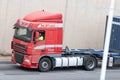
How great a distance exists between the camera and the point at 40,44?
22.6 metres

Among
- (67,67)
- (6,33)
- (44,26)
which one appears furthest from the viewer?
(6,33)

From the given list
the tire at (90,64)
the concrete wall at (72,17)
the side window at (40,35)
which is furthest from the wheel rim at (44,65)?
the concrete wall at (72,17)

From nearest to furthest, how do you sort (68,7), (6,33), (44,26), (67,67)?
(44,26) → (67,67) → (6,33) → (68,7)

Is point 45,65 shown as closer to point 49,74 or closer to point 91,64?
point 49,74

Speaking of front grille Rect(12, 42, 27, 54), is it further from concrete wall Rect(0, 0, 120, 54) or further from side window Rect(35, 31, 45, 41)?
concrete wall Rect(0, 0, 120, 54)

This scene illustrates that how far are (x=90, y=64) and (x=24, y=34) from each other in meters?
4.13

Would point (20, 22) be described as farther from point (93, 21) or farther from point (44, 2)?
point (93, 21)

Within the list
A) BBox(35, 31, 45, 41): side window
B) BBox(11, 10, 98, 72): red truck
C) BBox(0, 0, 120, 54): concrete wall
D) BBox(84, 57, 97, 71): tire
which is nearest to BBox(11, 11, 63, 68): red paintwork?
BBox(11, 10, 98, 72): red truck

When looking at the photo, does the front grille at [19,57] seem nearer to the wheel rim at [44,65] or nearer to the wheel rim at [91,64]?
the wheel rim at [44,65]

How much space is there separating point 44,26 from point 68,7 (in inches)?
277

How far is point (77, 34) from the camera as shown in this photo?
30.2 metres

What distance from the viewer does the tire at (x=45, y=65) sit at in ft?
74.9

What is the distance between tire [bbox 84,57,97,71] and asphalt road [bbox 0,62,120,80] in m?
0.28

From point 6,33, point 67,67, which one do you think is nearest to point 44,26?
point 67,67
